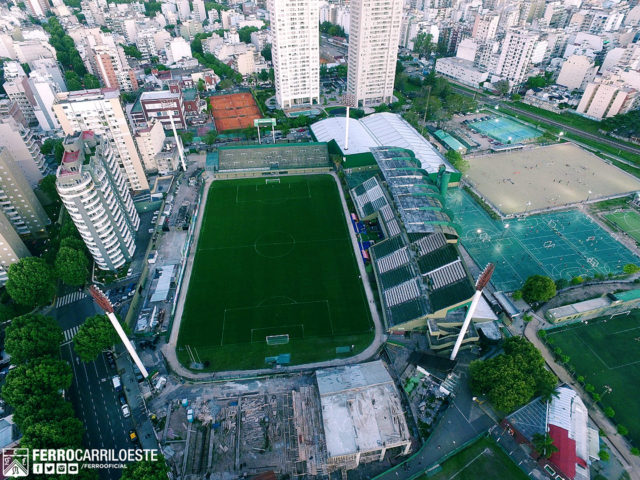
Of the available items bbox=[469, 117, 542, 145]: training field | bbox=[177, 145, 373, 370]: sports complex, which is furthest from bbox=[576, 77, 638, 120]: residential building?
bbox=[177, 145, 373, 370]: sports complex

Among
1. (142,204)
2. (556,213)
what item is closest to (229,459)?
(142,204)

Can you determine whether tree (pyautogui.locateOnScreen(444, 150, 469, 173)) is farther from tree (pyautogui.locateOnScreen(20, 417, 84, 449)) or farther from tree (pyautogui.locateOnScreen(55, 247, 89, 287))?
tree (pyautogui.locateOnScreen(20, 417, 84, 449))

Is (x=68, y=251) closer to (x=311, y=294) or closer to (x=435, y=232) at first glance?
(x=311, y=294)

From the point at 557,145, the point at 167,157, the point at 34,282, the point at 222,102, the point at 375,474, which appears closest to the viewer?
the point at 375,474

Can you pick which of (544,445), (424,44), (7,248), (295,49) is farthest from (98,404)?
(424,44)

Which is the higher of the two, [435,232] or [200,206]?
[435,232]

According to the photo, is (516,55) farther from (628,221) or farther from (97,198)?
(97,198)
